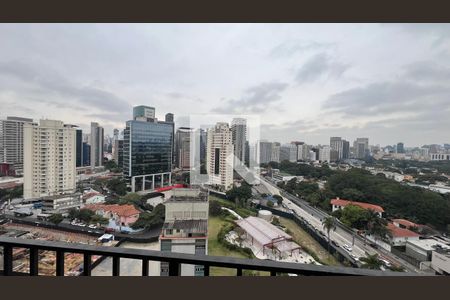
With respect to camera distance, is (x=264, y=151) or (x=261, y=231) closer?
(x=261, y=231)

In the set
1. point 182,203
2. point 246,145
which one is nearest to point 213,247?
point 182,203

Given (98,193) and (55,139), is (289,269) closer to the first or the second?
(55,139)

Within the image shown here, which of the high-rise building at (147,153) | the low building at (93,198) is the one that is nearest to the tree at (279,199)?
the high-rise building at (147,153)

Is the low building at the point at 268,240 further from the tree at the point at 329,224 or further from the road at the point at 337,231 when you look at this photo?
the road at the point at 337,231

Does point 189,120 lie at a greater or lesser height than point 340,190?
greater

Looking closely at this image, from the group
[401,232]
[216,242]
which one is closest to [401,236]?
[401,232]

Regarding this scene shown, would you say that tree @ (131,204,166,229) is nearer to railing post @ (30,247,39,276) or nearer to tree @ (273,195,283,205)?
tree @ (273,195,283,205)

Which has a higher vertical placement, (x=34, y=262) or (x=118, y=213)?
(x=34, y=262)

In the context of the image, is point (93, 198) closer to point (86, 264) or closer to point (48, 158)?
point (48, 158)

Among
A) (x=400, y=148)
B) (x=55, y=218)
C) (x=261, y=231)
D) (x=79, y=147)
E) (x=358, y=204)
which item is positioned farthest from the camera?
(x=400, y=148)
